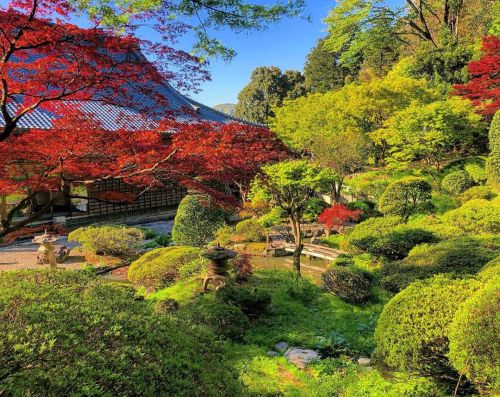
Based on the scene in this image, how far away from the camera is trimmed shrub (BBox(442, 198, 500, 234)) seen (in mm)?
9688

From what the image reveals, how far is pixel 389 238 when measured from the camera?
32.9ft

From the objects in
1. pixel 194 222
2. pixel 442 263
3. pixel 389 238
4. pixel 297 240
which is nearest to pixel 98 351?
pixel 442 263

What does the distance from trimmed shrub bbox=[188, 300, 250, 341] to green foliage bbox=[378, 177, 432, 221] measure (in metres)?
9.45

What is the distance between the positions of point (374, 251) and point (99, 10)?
8.78 m

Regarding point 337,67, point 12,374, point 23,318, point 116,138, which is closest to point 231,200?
point 116,138

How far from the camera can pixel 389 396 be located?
152 inches

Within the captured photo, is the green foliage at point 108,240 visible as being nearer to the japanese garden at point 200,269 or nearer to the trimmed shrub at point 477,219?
the japanese garden at point 200,269

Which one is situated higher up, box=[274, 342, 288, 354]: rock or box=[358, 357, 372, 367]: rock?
box=[358, 357, 372, 367]: rock

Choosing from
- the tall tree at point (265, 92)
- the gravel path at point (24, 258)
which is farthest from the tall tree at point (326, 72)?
the gravel path at point (24, 258)

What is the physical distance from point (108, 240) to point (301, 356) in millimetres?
8444

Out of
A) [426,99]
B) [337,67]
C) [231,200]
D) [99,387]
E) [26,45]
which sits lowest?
[99,387]

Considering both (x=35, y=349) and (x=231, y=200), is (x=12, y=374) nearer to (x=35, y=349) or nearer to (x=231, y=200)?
(x=35, y=349)

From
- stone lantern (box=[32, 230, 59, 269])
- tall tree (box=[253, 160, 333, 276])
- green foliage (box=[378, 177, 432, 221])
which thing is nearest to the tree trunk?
tall tree (box=[253, 160, 333, 276])

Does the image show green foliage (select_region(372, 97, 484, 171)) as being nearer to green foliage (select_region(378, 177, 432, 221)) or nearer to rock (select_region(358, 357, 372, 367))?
green foliage (select_region(378, 177, 432, 221))
